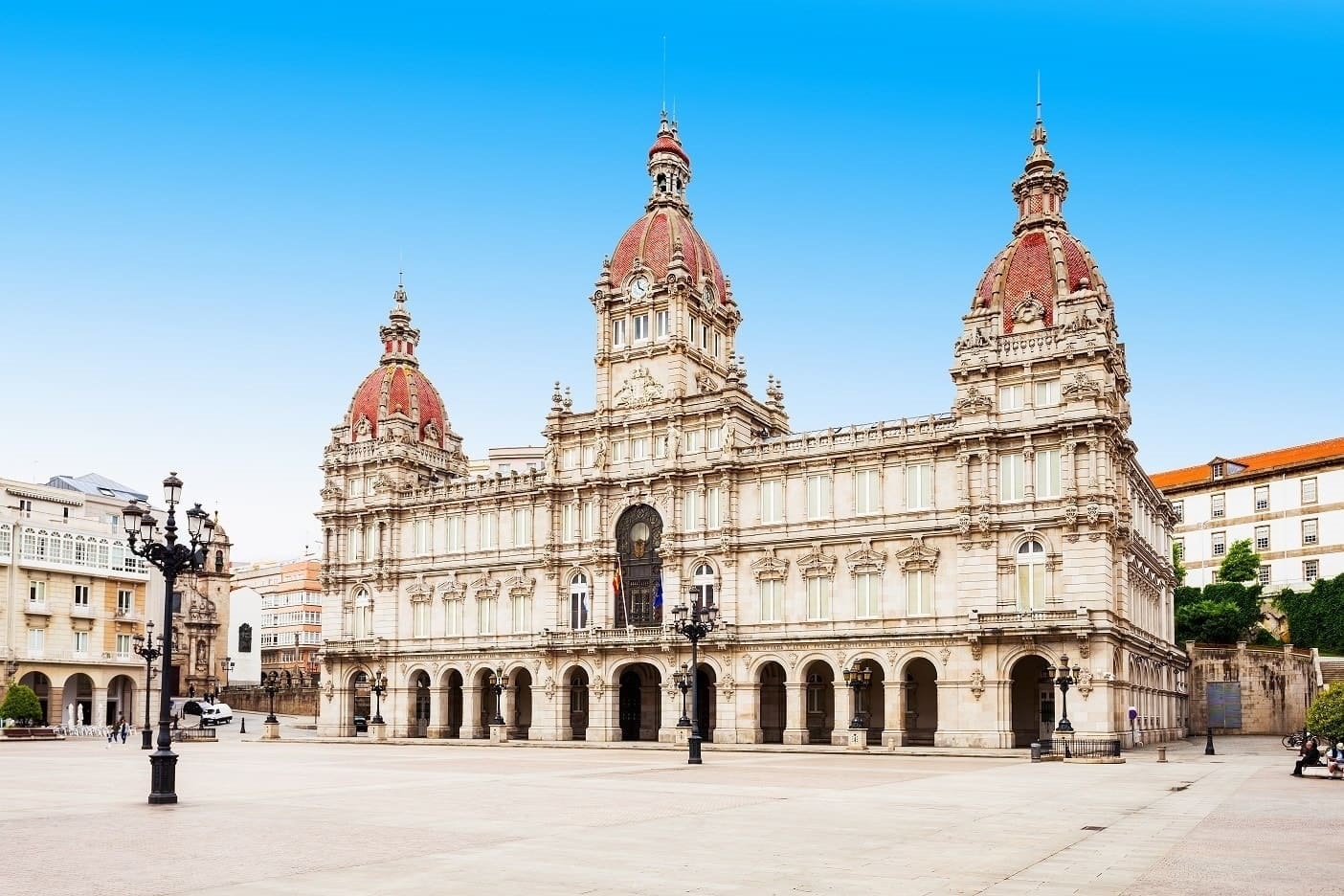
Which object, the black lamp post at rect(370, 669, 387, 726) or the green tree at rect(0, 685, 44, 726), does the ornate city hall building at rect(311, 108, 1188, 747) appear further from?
the green tree at rect(0, 685, 44, 726)

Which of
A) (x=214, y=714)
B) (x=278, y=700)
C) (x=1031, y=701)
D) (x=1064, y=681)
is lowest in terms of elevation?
(x=278, y=700)

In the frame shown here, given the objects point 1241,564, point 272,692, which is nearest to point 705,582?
→ point 272,692

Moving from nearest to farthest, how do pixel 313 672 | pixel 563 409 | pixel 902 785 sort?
pixel 902 785 → pixel 563 409 → pixel 313 672

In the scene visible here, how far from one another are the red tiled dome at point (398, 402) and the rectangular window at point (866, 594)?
3703 cm

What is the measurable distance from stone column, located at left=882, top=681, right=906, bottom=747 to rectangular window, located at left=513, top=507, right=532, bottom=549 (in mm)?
25691

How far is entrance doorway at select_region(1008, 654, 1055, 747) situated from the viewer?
62875 mm

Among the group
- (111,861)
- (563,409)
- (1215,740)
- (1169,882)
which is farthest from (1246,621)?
(111,861)

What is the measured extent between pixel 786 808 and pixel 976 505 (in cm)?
3910

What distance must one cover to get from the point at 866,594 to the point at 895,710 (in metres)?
6.16

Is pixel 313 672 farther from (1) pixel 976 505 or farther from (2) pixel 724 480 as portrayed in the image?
(1) pixel 976 505

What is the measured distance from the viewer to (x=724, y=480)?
234 ft

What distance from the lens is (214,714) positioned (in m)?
98.0

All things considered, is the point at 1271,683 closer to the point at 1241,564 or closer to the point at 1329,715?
the point at 1241,564

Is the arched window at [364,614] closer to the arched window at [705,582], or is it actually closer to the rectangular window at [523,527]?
the rectangular window at [523,527]
